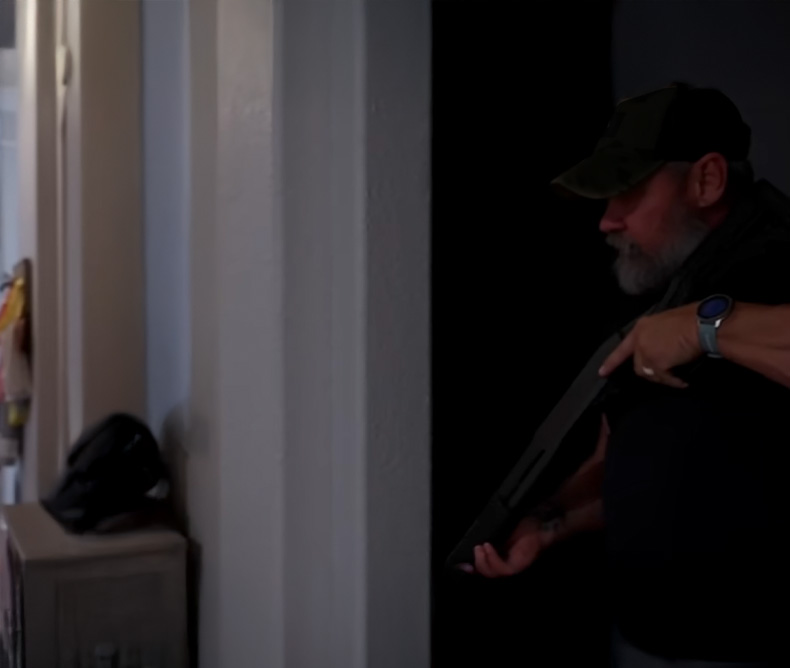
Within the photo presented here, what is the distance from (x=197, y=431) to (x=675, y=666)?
0.72 metres

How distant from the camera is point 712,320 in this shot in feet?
2.93

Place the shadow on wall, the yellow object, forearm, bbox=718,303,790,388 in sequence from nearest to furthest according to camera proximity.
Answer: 1. forearm, bbox=718,303,790,388
2. the shadow on wall
3. the yellow object

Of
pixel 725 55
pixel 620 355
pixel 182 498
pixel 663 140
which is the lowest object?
pixel 182 498

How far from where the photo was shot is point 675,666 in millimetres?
950

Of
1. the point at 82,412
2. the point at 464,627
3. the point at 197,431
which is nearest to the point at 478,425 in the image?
the point at 464,627

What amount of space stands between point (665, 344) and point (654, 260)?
0.18 meters

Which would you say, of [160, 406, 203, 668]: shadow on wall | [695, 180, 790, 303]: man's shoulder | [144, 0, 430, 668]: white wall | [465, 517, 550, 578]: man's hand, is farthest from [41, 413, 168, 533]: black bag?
[695, 180, 790, 303]: man's shoulder

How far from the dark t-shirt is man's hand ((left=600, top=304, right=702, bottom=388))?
2cm

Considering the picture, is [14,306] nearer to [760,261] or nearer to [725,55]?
[725,55]

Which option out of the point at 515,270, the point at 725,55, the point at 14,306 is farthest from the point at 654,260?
the point at 14,306

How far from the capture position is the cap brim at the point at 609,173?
3.52ft

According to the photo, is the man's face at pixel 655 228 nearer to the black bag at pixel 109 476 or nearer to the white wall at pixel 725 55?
the white wall at pixel 725 55

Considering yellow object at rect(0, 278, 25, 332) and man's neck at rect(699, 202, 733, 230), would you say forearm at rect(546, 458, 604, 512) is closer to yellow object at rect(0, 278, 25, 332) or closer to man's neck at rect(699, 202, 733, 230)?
man's neck at rect(699, 202, 733, 230)

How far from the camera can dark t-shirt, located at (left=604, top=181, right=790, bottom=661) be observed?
0.91 meters
